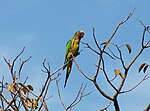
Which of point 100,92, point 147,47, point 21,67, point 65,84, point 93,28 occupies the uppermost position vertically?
point 65,84

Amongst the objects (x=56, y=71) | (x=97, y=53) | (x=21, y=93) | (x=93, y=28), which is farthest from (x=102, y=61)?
(x=21, y=93)

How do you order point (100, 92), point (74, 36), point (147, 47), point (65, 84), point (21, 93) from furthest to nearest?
1. point (74, 36)
2. point (65, 84)
3. point (21, 93)
4. point (147, 47)
5. point (100, 92)

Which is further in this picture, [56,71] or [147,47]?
[56,71]

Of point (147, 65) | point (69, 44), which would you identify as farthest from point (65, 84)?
point (147, 65)

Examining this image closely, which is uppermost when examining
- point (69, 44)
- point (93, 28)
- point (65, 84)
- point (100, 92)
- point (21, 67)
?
point (69, 44)

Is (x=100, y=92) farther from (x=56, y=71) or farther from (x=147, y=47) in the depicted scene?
(x=56, y=71)

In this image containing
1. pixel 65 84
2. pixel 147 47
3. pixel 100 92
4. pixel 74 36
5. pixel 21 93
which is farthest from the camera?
pixel 74 36

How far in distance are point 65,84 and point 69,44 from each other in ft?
6.41

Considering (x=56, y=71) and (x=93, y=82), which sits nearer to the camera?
(x=93, y=82)

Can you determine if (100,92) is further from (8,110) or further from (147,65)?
(8,110)

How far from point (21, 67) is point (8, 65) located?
15cm

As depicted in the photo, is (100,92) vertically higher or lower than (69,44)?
lower

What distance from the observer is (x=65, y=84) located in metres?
6.09

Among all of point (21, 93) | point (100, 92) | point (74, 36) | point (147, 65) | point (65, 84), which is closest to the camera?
point (100, 92)
